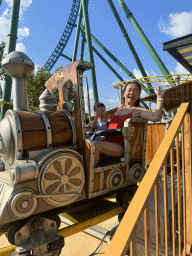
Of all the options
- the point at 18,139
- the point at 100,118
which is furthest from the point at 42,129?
the point at 100,118

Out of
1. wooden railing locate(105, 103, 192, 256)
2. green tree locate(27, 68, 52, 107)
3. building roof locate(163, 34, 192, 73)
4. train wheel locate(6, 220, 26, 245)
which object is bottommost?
train wheel locate(6, 220, 26, 245)

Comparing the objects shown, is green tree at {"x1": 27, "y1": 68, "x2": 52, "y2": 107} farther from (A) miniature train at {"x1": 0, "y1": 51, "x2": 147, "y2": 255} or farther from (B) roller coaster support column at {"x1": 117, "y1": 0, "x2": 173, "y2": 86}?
(A) miniature train at {"x1": 0, "y1": 51, "x2": 147, "y2": 255}

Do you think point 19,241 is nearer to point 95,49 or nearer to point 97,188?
point 97,188

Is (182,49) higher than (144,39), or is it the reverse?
(144,39)

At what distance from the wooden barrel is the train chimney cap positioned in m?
0.45

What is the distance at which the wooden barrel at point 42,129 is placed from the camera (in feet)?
5.66

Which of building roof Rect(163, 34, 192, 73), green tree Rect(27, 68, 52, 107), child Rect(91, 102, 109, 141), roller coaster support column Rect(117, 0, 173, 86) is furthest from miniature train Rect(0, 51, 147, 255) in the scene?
green tree Rect(27, 68, 52, 107)

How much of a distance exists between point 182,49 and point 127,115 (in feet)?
13.8

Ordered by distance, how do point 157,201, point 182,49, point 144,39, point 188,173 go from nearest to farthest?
point 157,201, point 188,173, point 182,49, point 144,39

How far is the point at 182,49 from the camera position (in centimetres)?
562

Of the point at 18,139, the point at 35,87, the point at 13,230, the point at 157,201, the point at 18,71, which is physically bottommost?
the point at 13,230

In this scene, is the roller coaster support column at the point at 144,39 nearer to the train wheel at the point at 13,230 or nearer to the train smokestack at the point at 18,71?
the train smokestack at the point at 18,71

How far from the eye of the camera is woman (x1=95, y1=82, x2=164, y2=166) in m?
2.16

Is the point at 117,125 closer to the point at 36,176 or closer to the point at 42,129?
the point at 42,129
